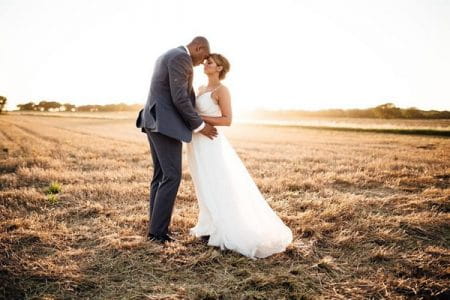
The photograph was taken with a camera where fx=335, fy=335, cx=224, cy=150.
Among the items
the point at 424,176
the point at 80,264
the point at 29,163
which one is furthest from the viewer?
the point at 29,163

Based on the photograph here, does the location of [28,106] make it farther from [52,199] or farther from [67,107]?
[52,199]

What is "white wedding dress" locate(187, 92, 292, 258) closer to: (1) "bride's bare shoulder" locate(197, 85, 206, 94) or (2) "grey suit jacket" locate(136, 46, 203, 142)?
(1) "bride's bare shoulder" locate(197, 85, 206, 94)

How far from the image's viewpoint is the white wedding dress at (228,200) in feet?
14.7

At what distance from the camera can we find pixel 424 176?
31.4 ft

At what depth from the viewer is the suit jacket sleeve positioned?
4172 millimetres

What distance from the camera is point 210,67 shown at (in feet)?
15.0

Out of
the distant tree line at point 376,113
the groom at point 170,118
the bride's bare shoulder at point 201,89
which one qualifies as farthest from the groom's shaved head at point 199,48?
the distant tree line at point 376,113

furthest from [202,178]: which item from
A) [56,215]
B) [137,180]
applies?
[137,180]

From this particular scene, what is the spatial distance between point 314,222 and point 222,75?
2.88m

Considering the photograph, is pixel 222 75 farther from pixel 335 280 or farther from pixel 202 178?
pixel 335 280

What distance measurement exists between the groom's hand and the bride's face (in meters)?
0.74

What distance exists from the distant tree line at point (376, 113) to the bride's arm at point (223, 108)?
54.7m

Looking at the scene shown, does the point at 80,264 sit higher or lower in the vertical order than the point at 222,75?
lower

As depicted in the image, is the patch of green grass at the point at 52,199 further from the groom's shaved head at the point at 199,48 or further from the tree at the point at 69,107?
the tree at the point at 69,107
